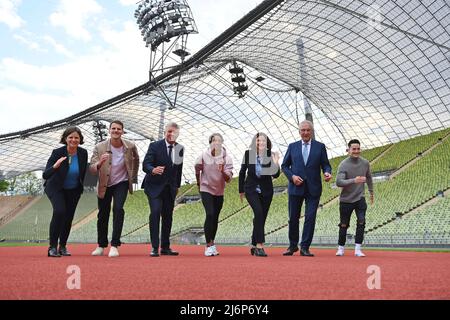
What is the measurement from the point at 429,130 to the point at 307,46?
14.0 meters

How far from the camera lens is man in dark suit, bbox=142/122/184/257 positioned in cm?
768

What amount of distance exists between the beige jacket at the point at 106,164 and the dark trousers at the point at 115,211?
0.13 m

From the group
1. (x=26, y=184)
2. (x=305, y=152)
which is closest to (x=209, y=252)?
(x=305, y=152)

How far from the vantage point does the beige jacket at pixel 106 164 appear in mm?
7398

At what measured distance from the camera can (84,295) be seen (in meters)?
2.77

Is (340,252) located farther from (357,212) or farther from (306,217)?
(306,217)

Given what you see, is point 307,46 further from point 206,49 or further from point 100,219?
point 100,219

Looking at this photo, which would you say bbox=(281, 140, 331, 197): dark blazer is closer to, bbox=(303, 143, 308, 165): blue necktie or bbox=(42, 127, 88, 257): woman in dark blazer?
bbox=(303, 143, 308, 165): blue necktie

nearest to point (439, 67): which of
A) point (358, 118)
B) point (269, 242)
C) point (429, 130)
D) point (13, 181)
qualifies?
point (429, 130)

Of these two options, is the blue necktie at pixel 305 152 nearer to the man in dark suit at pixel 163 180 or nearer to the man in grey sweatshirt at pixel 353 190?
the man in grey sweatshirt at pixel 353 190

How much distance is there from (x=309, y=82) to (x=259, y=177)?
121 feet

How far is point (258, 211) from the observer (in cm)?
796

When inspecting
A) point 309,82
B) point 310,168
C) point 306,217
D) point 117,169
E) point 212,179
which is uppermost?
point 309,82

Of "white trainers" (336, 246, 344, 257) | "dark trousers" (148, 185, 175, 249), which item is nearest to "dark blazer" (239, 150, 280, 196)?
"dark trousers" (148, 185, 175, 249)
